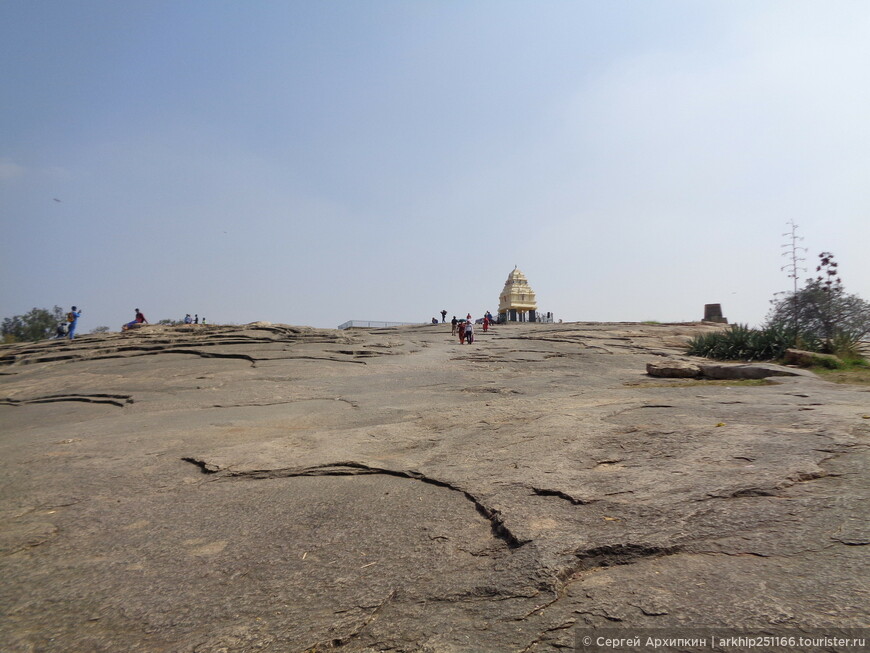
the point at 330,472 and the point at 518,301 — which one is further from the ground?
the point at 518,301

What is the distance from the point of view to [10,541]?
3.06 m

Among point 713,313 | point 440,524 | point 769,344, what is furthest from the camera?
point 713,313

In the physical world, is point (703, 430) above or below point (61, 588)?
above

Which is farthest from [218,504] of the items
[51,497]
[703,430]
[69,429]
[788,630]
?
[69,429]

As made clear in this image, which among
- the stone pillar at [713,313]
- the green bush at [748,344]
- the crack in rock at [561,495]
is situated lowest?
the crack in rock at [561,495]

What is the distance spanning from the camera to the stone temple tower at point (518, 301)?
183ft

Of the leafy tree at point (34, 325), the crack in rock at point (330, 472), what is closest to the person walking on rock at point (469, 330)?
the crack in rock at point (330, 472)

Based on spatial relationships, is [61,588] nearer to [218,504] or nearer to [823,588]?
[218,504]

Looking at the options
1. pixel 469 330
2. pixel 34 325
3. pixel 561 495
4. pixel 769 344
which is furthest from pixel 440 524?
pixel 34 325

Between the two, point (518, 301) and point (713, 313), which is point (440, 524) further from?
point (518, 301)

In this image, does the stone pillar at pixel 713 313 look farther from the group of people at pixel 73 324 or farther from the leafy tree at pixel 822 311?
the group of people at pixel 73 324

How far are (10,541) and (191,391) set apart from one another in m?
7.21

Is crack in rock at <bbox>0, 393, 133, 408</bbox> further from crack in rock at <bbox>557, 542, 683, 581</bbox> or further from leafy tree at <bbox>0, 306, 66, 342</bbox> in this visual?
leafy tree at <bbox>0, 306, 66, 342</bbox>

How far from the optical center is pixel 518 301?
5609 centimetres
